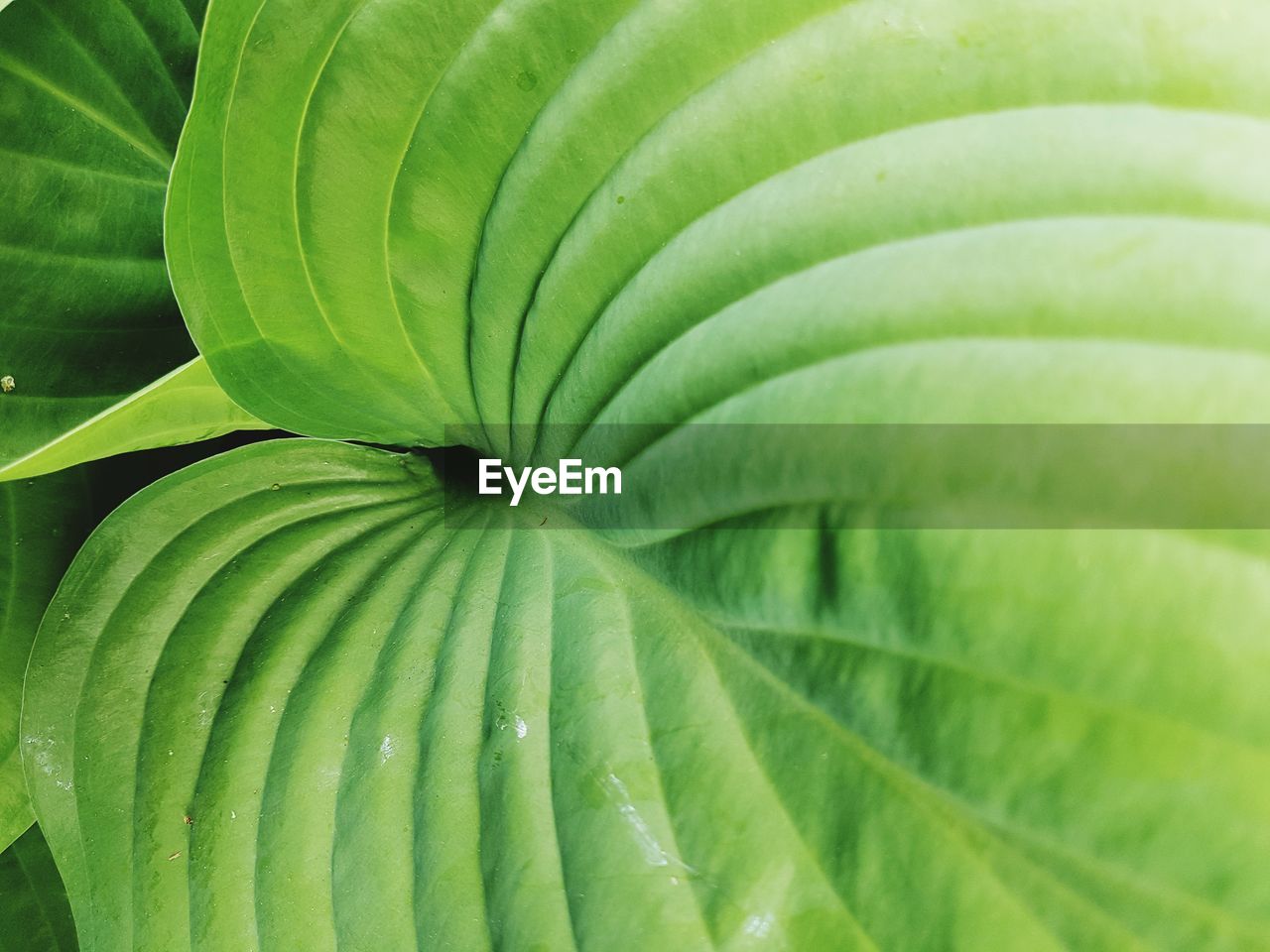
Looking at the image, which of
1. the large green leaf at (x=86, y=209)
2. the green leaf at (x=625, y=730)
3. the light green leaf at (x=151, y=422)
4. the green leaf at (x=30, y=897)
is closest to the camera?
the green leaf at (x=625, y=730)

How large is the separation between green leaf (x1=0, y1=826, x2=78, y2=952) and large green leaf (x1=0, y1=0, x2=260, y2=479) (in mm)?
313

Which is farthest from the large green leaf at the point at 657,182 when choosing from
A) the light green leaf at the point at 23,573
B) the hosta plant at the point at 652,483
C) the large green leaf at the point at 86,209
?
the light green leaf at the point at 23,573

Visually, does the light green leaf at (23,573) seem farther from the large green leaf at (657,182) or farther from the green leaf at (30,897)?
the large green leaf at (657,182)

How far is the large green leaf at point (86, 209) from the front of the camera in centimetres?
58

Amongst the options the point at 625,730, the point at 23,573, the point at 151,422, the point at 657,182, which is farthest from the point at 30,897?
the point at 657,182

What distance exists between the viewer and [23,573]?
0.62 metres

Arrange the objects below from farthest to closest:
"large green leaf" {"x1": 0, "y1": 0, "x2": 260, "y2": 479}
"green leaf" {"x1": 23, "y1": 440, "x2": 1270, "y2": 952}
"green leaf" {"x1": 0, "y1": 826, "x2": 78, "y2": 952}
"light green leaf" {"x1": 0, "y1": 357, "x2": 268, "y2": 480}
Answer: "green leaf" {"x1": 0, "y1": 826, "x2": 78, "y2": 952}
"large green leaf" {"x1": 0, "y1": 0, "x2": 260, "y2": 479}
"light green leaf" {"x1": 0, "y1": 357, "x2": 268, "y2": 480}
"green leaf" {"x1": 23, "y1": 440, "x2": 1270, "y2": 952}

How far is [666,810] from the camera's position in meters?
0.39

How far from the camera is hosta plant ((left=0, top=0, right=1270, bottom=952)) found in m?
0.31

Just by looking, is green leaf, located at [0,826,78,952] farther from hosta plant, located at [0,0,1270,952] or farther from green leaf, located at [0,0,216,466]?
green leaf, located at [0,0,216,466]

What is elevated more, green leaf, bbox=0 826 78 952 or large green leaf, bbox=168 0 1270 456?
large green leaf, bbox=168 0 1270 456

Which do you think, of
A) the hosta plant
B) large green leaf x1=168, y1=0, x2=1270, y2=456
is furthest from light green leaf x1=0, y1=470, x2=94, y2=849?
large green leaf x1=168, y1=0, x2=1270, y2=456

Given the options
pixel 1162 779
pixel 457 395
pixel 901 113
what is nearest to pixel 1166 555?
pixel 1162 779

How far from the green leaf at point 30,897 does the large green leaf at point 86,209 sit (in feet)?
1.03
